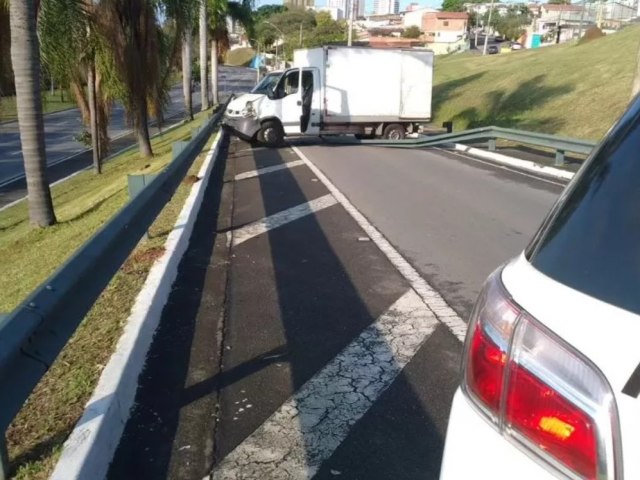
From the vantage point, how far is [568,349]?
5.16ft

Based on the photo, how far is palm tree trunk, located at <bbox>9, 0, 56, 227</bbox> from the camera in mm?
10969

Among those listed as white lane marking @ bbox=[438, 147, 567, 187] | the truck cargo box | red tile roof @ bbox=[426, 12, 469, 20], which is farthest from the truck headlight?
red tile roof @ bbox=[426, 12, 469, 20]

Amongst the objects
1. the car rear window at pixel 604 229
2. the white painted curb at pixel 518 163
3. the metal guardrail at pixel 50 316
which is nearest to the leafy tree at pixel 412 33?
the white painted curb at pixel 518 163

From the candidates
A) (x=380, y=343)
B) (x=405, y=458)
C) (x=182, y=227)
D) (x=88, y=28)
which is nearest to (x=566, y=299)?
(x=405, y=458)

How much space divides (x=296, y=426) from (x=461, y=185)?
389 inches

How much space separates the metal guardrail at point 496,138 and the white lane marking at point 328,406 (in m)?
8.74

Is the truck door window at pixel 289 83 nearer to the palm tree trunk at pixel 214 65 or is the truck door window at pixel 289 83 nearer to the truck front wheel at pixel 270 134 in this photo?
the truck front wheel at pixel 270 134

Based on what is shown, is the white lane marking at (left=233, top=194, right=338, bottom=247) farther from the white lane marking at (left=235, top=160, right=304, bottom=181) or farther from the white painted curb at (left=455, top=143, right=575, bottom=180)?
the white painted curb at (left=455, top=143, right=575, bottom=180)

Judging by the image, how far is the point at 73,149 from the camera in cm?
3562

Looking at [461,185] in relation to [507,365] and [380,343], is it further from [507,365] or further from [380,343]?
[507,365]

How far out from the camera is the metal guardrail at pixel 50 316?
8.54 feet

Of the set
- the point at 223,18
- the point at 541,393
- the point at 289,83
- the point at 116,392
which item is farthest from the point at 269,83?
the point at 223,18

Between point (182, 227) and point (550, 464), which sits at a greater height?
point (550, 464)

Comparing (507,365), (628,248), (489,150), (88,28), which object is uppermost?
(88,28)
